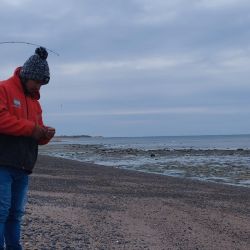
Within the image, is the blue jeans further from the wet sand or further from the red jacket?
the wet sand

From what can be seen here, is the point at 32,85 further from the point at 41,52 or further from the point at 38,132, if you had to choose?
the point at 38,132

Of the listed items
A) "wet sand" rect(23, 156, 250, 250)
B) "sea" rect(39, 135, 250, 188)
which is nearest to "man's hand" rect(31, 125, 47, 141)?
"wet sand" rect(23, 156, 250, 250)

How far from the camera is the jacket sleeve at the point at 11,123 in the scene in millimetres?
4438

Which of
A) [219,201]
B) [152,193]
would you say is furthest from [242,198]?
[152,193]

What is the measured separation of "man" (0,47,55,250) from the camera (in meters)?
4.56

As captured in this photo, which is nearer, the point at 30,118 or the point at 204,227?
the point at 30,118

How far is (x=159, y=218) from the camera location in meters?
9.80

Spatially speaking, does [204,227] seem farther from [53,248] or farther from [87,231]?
[53,248]

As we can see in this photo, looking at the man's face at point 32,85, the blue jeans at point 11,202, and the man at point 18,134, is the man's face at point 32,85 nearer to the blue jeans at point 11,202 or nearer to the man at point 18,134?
the man at point 18,134

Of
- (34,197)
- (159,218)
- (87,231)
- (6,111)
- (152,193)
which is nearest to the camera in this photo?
(6,111)

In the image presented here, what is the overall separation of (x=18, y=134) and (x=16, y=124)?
11 centimetres

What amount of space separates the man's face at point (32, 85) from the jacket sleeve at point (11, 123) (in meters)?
0.29

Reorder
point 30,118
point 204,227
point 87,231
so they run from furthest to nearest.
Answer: point 204,227 → point 87,231 → point 30,118

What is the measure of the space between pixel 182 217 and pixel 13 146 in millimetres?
6150
